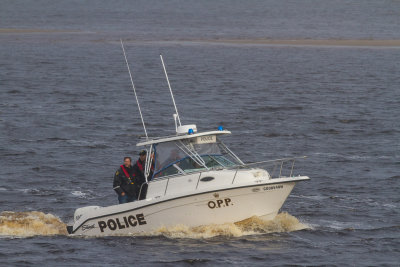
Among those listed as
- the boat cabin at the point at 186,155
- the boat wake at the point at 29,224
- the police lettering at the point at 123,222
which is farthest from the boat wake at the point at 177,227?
the boat cabin at the point at 186,155

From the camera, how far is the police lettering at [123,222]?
819 inches

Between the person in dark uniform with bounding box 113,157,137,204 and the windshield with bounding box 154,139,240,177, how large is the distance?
28.2 inches

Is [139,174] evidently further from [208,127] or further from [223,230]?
[208,127]

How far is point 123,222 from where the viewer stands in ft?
69.0

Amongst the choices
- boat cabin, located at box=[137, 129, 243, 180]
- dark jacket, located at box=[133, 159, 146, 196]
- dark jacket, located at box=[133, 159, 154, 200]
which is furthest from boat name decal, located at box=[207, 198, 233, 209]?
dark jacket, located at box=[133, 159, 146, 196]

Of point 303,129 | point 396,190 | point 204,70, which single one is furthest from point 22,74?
point 396,190

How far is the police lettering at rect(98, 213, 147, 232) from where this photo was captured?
20812mm

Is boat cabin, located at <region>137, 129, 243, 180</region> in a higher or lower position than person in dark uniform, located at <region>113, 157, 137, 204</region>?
higher

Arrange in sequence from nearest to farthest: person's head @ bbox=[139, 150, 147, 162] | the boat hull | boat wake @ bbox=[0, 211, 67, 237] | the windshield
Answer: the boat hull < the windshield < person's head @ bbox=[139, 150, 147, 162] < boat wake @ bbox=[0, 211, 67, 237]

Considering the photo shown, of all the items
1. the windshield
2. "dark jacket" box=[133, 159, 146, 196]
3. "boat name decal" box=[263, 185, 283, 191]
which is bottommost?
"boat name decal" box=[263, 185, 283, 191]

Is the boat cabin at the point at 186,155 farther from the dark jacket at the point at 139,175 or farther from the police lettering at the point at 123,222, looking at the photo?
the police lettering at the point at 123,222

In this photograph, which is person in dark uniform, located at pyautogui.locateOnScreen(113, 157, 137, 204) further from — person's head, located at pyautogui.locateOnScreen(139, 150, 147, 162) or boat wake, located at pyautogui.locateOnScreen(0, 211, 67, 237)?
boat wake, located at pyautogui.locateOnScreen(0, 211, 67, 237)

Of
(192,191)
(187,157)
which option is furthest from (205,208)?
(187,157)

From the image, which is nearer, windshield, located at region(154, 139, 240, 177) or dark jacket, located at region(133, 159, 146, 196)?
windshield, located at region(154, 139, 240, 177)
